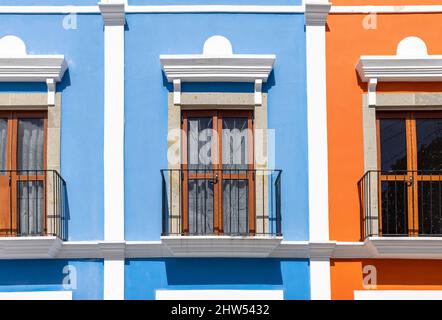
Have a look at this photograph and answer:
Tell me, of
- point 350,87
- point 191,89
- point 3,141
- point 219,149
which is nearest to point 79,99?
point 3,141

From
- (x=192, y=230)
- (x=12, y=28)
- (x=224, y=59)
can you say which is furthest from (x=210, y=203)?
(x=12, y=28)

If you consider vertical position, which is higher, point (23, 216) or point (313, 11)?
point (313, 11)

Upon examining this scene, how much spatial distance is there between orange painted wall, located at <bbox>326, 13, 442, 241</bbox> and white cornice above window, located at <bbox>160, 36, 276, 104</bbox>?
0.90 meters

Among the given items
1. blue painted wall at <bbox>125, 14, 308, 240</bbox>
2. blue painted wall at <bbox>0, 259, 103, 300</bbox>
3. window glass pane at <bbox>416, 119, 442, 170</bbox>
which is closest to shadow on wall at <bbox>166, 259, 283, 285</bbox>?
blue painted wall at <bbox>125, 14, 308, 240</bbox>

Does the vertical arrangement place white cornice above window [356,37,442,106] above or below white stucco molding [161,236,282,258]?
above

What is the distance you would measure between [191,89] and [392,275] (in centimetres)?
343

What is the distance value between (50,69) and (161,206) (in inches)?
87.2

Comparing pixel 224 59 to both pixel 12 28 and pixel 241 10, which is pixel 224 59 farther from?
pixel 12 28

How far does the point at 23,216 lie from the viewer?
21109mm

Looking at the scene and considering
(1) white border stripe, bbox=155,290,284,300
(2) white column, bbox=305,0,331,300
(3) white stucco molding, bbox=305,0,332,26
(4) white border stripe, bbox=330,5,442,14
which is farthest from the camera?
(4) white border stripe, bbox=330,5,442,14

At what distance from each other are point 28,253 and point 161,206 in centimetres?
174

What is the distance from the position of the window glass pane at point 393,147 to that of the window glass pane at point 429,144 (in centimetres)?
19

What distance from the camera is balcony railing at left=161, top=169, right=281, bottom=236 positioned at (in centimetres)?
2103

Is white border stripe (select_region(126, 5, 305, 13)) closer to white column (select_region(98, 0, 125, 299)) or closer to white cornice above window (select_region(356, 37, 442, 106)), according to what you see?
white column (select_region(98, 0, 125, 299))
